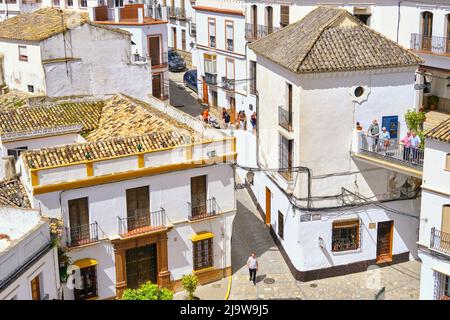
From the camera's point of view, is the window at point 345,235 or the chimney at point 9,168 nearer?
the chimney at point 9,168

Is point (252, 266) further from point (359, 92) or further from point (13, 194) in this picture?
point (13, 194)

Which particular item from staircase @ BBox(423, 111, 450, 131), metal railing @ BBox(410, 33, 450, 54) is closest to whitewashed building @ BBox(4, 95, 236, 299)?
staircase @ BBox(423, 111, 450, 131)

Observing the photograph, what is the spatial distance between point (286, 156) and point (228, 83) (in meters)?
20.8

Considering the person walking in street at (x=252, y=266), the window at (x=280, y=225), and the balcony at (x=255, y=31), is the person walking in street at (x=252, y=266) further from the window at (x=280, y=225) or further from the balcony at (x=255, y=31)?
the balcony at (x=255, y=31)

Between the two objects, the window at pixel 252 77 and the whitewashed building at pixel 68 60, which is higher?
the whitewashed building at pixel 68 60

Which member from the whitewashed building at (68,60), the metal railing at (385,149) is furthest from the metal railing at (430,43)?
the whitewashed building at (68,60)

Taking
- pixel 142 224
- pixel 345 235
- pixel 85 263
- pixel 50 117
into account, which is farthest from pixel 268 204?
pixel 50 117

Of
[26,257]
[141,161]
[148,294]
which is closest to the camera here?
[26,257]

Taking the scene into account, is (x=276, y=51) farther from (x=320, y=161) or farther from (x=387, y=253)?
(x=387, y=253)

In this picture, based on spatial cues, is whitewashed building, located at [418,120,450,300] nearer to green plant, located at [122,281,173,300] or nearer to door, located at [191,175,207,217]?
door, located at [191,175,207,217]

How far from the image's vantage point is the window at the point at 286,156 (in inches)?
1105

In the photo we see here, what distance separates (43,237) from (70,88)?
17469 millimetres

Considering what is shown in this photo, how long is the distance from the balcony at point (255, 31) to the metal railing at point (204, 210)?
2003cm

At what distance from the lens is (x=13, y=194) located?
2395cm
